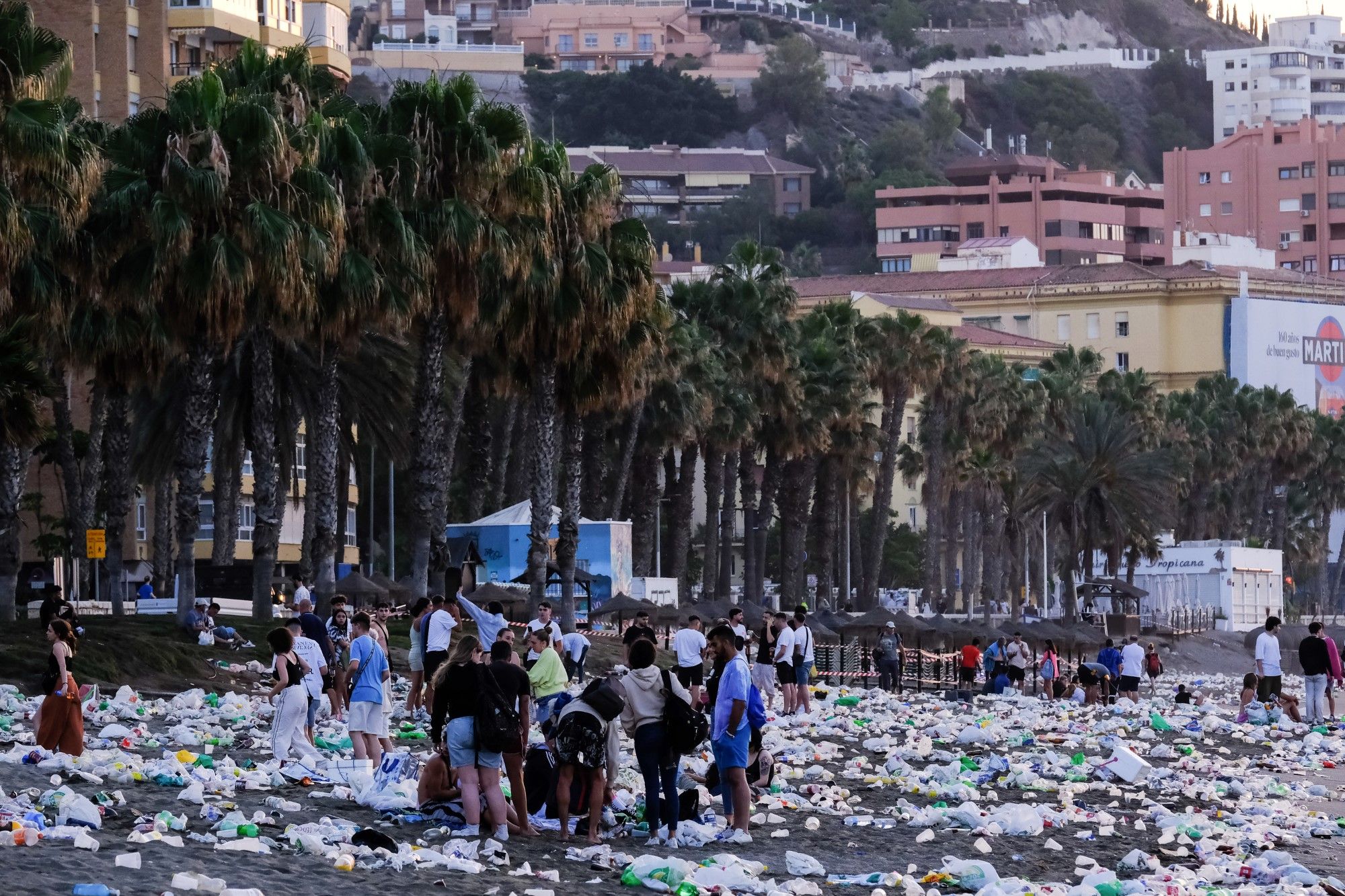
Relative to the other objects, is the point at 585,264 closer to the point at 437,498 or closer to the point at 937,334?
the point at 437,498

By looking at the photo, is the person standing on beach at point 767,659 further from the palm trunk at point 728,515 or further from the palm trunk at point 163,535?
the palm trunk at point 728,515

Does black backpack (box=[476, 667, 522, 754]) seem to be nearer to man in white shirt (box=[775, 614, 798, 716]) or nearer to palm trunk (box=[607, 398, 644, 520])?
man in white shirt (box=[775, 614, 798, 716])

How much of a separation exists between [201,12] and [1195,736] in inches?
1727

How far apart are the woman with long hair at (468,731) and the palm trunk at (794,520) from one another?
5378cm

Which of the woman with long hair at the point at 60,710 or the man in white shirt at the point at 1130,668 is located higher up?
the woman with long hair at the point at 60,710

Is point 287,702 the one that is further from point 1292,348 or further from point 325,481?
point 1292,348

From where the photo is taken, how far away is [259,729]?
81.4 ft

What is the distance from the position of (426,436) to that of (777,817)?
822 inches

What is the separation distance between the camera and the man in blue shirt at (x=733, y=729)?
59.3 ft

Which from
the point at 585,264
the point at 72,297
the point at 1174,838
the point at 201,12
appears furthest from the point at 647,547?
the point at 1174,838

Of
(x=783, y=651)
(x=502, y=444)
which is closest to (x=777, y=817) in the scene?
(x=783, y=651)

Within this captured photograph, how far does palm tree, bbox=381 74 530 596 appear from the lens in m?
38.1

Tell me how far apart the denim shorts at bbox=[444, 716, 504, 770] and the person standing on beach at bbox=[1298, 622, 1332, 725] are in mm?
16919

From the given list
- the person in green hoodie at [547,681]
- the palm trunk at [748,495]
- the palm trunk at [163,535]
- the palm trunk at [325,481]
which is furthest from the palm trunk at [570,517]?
the person in green hoodie at [547,681]
